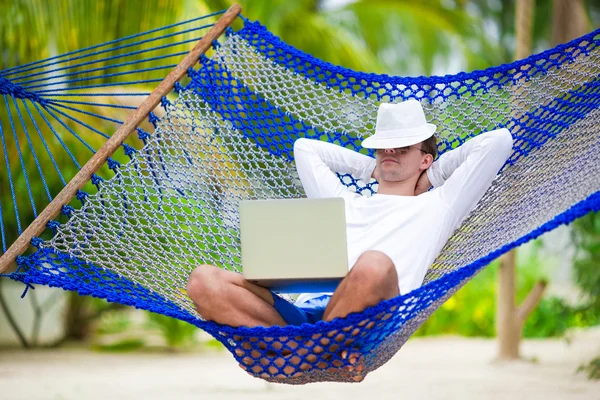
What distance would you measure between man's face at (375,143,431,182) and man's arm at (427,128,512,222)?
0.13 m

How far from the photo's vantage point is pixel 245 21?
2730 millimetres

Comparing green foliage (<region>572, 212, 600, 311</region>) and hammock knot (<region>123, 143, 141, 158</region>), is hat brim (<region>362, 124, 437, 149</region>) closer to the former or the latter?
hammock knot (<region>123, 143, 141, 158</region>)

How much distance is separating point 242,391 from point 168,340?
1.75 metres

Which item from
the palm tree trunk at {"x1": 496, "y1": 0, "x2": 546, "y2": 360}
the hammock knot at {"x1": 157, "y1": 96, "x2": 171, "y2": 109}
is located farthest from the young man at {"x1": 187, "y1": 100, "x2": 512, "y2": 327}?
the palm tree trunk at {"x1": 496, "y1": 0, "x2": 546, "y2": 360}

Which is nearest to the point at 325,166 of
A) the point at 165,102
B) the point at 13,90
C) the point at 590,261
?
the point at 165,102

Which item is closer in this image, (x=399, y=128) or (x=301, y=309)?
(x=301, y=309)

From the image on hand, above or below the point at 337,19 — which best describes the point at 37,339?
below

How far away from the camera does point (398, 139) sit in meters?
2.21

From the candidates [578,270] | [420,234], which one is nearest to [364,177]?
[420,234]

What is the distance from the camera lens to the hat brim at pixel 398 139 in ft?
7.22

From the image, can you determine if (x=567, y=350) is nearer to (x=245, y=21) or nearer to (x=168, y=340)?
(x=168, y=340)

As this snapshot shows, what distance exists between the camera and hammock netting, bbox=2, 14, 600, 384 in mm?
1930

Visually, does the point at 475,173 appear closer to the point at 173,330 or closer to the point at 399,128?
the point at 399,128

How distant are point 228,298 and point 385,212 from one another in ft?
1.55
